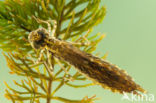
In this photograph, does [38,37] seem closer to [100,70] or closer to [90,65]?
[90,65]

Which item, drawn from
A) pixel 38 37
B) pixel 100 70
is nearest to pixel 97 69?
pixel 100 70

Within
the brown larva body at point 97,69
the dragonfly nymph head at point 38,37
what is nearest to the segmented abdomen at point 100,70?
the brown larva body at point 97,69

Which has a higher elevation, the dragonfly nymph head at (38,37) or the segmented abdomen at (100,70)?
the dragonfly nymph head at (38,37)

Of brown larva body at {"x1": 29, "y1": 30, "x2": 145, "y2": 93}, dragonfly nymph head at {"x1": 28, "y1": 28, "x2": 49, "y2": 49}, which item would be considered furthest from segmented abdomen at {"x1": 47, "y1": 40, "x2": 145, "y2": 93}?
dragonfly nymph head at {"x1": 28, "y1": 28, "x2": 49, "y2": 49}

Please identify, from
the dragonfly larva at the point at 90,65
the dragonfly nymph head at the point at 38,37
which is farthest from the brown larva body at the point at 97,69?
the dragonfly nymph head at the point at 38,37

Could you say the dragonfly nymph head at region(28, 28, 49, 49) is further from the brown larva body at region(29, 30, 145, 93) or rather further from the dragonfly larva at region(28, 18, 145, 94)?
the brown larva body at region(29, 30, 145, 93)

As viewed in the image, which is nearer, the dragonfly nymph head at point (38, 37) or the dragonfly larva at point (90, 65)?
the dragonfly larva at point (90, 65)

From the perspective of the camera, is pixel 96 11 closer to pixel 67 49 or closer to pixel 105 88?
pixel 67 49

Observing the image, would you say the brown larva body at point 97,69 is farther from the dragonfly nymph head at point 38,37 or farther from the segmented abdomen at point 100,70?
the dragonfly nymph head at point 38,37
